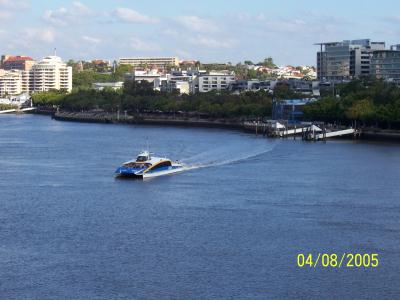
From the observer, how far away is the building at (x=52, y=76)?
2391 inches

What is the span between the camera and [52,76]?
61000 mm

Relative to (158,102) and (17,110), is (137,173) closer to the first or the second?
(158,102)

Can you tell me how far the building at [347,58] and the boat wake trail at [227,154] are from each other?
22.7 metres

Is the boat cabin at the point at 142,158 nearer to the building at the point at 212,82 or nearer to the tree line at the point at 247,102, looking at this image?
the tree line at the point at 247,102

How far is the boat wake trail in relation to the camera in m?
17.4

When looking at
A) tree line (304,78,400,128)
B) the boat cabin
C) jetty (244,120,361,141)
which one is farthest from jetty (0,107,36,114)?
the boat cabin

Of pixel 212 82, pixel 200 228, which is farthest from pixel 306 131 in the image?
pixel 212 82

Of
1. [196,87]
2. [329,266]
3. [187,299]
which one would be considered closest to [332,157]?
[329,266]

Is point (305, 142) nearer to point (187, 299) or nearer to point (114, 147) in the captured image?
point (114, 147)

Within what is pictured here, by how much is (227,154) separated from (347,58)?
27173 millimetres

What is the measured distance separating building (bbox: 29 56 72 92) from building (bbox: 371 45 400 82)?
79.9 feet

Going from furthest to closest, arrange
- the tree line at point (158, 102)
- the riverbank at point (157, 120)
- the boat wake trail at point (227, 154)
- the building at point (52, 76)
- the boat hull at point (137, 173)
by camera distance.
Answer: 1. the building at point (52, 76)
2. the tree line at point (158, 102)
3. the riverbank at point (157, 120)
4. the boat wake trail at point (227, 154)
5. the boat hull at point (137, 173)

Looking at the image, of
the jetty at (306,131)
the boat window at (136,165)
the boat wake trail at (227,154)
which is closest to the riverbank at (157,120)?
the jetty at (306,131)

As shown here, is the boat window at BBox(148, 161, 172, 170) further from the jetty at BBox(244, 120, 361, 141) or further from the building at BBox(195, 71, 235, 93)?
the building at BBox(195, 71, 235, 93)
